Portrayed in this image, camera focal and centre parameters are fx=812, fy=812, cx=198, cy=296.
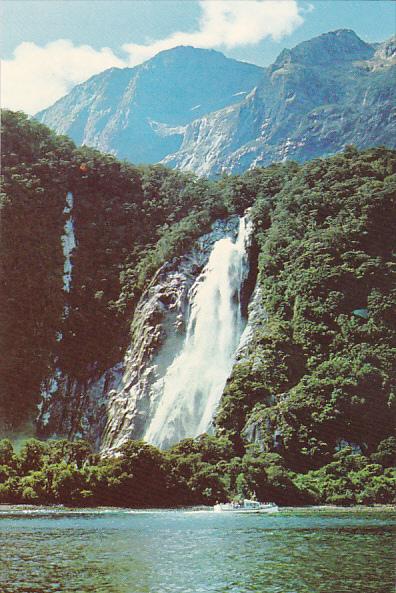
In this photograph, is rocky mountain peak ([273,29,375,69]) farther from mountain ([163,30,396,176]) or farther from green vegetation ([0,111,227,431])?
green vegetation ([0,111,227,431])

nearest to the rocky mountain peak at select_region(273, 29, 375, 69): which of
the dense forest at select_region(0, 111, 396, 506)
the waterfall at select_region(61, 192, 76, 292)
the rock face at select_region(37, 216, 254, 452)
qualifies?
the dense forest at select_region(0, 111, 396, 506)

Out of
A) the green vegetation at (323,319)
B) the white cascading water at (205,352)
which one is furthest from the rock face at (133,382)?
the green vegetation at (323,319)

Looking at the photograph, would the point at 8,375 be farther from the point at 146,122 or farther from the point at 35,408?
the point at 146,122

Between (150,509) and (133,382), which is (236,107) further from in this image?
(150,509)

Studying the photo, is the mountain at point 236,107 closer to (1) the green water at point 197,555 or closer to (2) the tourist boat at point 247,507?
(2) the tourist boat at point 247,507

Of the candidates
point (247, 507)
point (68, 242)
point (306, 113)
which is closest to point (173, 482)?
point (247, 507)
